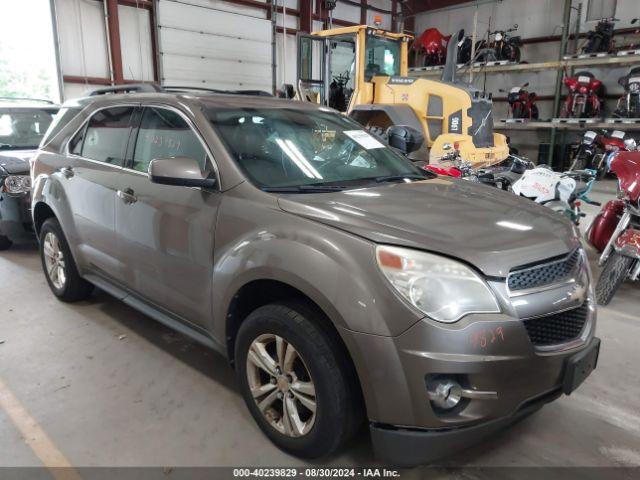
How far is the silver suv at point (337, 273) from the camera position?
1631 mm

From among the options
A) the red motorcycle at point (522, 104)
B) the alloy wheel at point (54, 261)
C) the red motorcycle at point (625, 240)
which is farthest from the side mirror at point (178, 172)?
the red motorcycle at point (522, 104)

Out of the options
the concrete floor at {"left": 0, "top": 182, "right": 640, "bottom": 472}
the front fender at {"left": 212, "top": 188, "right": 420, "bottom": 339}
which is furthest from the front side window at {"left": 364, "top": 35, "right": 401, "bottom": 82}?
the front fender at {"left": 212, "top": 188, "right": 420, "bottom": 339}

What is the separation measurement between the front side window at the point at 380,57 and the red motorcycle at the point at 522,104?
15.1 feet

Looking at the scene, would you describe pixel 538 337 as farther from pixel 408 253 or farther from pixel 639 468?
pixel 639 468

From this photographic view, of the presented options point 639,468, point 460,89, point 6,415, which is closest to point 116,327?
point 6,415

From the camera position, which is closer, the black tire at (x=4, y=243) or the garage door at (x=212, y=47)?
the black tire at (x=4, y=243)

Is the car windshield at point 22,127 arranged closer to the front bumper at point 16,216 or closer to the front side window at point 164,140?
the front bumper at point 16,216

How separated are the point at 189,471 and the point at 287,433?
0.43 metres

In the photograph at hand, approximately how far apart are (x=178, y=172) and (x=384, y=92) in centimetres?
728

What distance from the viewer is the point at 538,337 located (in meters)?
1.75

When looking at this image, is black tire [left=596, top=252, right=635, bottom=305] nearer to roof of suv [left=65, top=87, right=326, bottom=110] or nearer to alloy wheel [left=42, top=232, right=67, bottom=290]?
roof of suv [left=65, top=87, right=326, bottom=110]

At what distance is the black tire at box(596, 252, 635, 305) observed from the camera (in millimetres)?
3682

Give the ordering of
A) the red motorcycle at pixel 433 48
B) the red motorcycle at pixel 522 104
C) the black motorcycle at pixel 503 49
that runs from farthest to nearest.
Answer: the red motorcycle at pixel 433 48, the black motorcycle at pixel 503 49, the red motorcycle at pixel 522 104

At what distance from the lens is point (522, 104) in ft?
41.1
